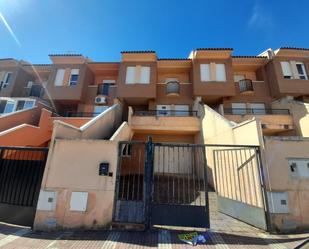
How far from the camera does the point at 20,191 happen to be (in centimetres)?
516

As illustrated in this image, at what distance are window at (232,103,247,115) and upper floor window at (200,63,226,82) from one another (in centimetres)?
260

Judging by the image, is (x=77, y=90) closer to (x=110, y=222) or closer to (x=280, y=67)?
(x=110, y=222)

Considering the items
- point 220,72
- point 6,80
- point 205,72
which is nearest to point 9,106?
point 6,80

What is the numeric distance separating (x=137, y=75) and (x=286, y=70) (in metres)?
13.4

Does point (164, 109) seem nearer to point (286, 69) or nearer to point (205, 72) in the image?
point (205, 72)

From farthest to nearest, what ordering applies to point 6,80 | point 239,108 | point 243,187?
point 6,80, point 239,108, point 243,187

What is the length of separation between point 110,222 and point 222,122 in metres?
6.76

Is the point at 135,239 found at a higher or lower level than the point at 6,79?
lower

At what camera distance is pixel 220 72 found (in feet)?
49.1

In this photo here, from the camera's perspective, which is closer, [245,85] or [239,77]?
[245,85]

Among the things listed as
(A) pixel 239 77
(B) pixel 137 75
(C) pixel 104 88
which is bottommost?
(C) pixel 104 88

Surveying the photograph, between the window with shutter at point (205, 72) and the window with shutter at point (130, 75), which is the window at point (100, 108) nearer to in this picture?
the window with shutter at point (130, 75)

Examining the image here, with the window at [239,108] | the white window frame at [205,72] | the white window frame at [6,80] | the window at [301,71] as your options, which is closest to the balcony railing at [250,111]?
the window at [239,108]

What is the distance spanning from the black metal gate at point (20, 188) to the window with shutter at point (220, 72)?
46.5 ft
